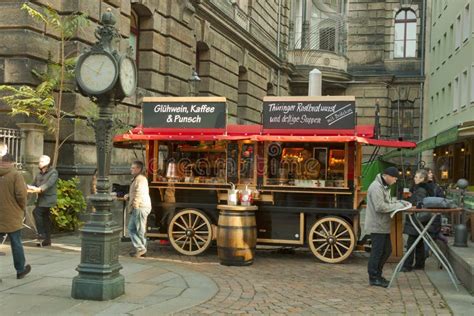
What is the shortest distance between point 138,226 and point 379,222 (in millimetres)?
4184

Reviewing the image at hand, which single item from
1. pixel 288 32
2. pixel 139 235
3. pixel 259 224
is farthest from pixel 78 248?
pixel 288 32

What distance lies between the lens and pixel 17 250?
7.82 metres

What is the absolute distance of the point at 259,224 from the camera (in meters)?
10.8

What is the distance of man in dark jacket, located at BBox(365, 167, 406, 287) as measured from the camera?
8.22 meters

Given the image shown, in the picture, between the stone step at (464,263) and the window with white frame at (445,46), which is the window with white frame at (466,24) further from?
the stone step at (464,263)

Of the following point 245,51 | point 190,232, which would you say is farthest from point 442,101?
point 190,232

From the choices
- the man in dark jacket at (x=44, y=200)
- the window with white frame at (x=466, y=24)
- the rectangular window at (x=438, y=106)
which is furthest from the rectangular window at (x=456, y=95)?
the man in dark jacket at (x=44, y=200)

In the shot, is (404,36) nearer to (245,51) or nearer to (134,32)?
(245,51)

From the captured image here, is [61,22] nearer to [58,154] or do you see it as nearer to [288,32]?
[58,154]

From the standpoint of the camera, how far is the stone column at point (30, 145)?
12.1 meters

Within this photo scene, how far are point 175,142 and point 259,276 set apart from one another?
11.6ft

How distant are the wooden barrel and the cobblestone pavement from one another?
0.60 feet

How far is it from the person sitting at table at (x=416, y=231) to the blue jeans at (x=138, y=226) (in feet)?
14.5

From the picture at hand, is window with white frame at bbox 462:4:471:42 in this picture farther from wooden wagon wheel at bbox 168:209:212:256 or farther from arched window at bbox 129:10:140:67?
wooden wagon wheel at bbox 168:209:212:256
